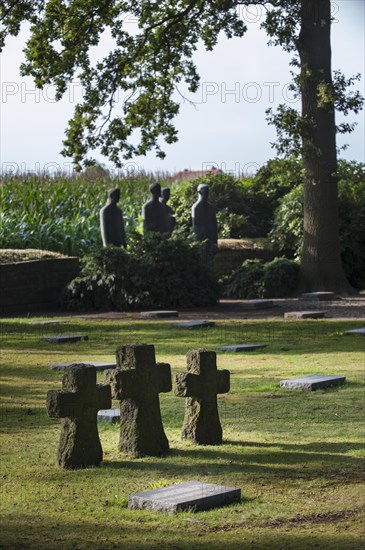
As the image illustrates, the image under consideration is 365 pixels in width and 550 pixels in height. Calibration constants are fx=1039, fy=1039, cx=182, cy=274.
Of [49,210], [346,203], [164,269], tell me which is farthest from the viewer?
[49,210]

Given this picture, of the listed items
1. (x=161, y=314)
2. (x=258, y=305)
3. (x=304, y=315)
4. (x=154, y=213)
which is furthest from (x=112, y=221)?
(x=304, y=315)

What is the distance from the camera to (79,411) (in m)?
6.80

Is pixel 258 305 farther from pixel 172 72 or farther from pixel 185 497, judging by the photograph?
pixel 185 497

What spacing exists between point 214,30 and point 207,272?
5.48 metres

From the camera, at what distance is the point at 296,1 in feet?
73.5

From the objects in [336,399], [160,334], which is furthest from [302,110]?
[336,399]

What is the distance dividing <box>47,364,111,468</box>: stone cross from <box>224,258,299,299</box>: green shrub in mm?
15862

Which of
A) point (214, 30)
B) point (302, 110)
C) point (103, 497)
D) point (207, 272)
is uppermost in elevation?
point (214, 30)

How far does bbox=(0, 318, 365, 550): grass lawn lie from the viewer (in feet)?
18.2

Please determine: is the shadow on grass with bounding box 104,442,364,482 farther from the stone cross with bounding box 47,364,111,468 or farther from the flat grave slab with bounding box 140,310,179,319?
the flat grave slab with bounding box 140,310,179,319

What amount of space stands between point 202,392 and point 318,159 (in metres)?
15.3

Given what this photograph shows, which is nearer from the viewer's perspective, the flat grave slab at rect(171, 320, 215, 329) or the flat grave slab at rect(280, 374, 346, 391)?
the flat grave slab at rect(280, 374, 346, 391)

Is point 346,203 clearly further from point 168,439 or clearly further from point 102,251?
point 168,439

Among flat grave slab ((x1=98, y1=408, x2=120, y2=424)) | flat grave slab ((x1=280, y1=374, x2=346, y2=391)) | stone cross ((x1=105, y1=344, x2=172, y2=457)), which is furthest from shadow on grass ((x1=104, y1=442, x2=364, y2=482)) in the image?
flat grave slab ((x1=280, y1=374, x2=346, y2=391))
